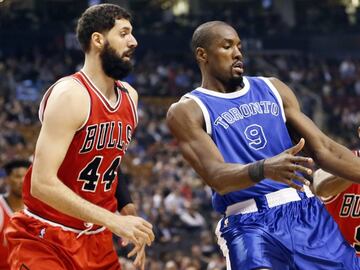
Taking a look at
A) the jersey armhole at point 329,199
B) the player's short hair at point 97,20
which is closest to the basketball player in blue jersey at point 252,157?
the player's short hair at point 97,20

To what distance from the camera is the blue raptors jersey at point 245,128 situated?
590cm

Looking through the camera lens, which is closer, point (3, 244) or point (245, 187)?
point (245, 187)

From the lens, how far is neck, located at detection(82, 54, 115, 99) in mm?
5891

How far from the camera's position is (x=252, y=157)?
19.4 feet

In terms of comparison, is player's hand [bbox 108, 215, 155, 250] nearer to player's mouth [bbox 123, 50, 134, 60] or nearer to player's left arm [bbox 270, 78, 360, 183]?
player's mouth [bbox 123, 50, 134, 60]

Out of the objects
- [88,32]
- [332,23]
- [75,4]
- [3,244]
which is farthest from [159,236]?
[332,23]

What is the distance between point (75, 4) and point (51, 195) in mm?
24995

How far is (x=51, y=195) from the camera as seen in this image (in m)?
5.43

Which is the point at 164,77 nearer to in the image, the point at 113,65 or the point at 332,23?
the point at 332,23

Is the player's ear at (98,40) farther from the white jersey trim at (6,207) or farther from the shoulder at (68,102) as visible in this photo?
the white jersey trim at (6,207)

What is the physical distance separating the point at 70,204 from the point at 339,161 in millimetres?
1632

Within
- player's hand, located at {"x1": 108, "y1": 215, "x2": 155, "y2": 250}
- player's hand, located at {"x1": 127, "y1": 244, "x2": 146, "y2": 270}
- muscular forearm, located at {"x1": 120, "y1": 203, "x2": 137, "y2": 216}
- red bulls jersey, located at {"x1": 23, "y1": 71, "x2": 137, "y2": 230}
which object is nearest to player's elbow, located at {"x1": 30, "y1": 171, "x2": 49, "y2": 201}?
red bulls jersey, located at {"x1": 23, "y1": 71, "x2": 137, "y2": 230}

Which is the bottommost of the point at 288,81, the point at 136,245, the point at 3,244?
the point at 288,81

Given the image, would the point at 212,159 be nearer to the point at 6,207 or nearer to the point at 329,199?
the point at 329,199
